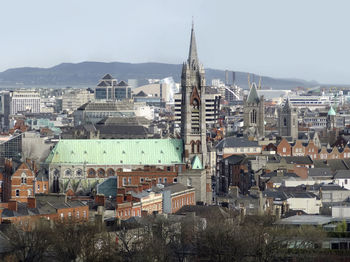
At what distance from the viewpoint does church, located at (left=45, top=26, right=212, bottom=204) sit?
126 m

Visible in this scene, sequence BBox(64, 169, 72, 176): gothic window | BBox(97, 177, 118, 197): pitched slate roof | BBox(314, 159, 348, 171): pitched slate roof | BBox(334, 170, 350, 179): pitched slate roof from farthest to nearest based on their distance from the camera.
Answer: BBox(314, 159, 348, 171): pitched slate roof < BBox(334, 170, 350, 179): pitched slate roof < BBox(64, 169, 72, 176): gothic window < BBox(97, 177, 118, 197): pitched slate roof

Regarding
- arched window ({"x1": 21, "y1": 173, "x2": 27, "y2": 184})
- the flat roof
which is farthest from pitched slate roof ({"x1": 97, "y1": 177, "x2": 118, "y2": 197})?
the flat roof

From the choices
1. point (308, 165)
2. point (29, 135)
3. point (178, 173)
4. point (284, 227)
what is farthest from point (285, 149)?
point (284, 227)

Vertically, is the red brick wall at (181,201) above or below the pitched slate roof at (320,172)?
below

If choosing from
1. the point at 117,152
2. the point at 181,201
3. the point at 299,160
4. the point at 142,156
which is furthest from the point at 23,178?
the point at 299,160

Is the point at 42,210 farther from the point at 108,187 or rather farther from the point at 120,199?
the point at 108,187

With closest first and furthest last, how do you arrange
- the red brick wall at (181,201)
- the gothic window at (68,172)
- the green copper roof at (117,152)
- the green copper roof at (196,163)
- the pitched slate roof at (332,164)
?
the red brick wall at (181,201), the green copper roof at (196,163), the gothic window at (68,172), the green copper roof at (117,152), the pitched slate roof at (332,164)

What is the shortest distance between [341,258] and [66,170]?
61.5 meters

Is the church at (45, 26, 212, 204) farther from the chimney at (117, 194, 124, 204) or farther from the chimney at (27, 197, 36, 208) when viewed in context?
the chimney at (27, 197, 36, 208)

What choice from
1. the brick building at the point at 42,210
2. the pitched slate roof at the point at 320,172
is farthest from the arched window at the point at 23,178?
the pitched slate roof at the point at 320,172

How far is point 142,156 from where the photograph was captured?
13188 cm

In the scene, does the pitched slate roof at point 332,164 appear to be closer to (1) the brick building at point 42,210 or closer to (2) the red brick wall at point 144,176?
(2) the red brick wall at point 144,176

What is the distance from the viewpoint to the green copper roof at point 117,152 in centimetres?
13050

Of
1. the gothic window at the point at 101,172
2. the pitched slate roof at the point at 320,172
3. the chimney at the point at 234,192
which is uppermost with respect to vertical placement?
the gothic window at the point at 101,172
